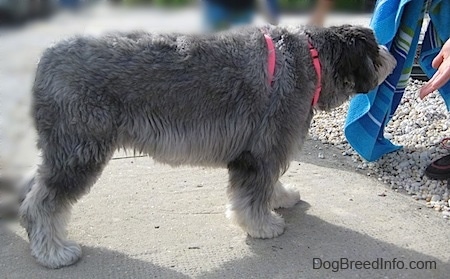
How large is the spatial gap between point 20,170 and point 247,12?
97.0 inches

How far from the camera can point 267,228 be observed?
4.27 m

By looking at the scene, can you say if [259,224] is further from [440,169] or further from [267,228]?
[440,169]

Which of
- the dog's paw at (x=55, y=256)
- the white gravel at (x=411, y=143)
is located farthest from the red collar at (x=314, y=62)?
the dog's paw at (x=55, y=256)

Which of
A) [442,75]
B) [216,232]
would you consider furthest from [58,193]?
[442,75]

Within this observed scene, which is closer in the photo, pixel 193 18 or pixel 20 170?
pixel 20 170

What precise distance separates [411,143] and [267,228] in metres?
2.21

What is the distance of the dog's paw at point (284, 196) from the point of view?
15.2ft

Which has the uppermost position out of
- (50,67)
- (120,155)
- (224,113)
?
→ (50,67)

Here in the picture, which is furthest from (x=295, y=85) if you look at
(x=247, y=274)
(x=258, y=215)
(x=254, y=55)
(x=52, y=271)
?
(x=52, y=271)

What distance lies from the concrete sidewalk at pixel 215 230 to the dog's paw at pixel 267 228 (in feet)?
0.17

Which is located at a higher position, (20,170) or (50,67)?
(50,67)

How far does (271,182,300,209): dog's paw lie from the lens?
462cm

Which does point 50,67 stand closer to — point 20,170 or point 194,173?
point 20,170

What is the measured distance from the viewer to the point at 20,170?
4645 mm
